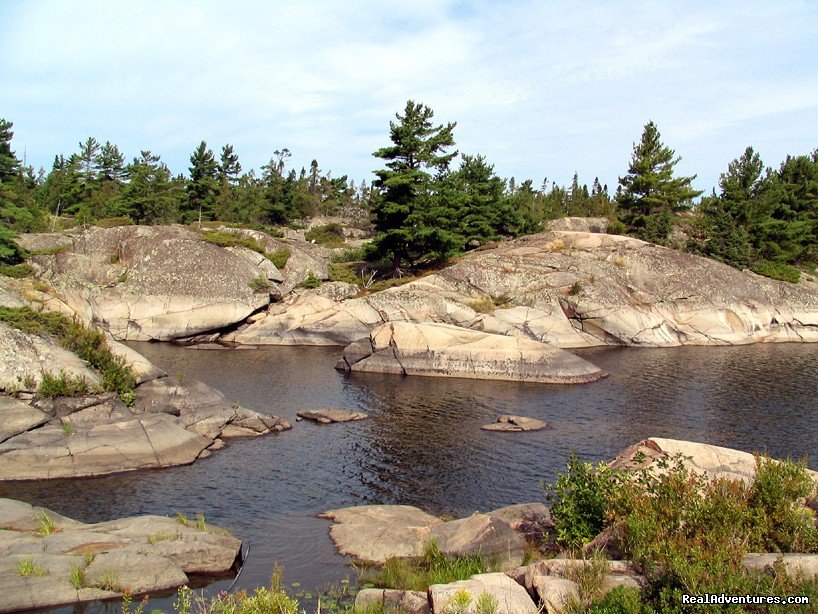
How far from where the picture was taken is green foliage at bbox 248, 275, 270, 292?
199ft

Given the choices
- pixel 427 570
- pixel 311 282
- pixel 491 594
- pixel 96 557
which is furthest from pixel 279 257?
pixel 491 594

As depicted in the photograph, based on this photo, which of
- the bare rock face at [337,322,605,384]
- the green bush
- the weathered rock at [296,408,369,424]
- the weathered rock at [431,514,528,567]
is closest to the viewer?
the weathered rock at [431,514,528,567]

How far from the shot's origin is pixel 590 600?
10719 mm

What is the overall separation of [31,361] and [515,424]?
72.9 feet

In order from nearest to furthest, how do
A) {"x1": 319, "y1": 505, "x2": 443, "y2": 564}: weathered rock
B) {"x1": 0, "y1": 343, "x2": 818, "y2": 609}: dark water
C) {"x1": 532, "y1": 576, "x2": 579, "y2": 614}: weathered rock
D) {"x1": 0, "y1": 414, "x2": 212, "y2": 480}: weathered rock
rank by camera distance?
{"x1": 532, "y1": 576, "x2": 579, "y2": 614}: weathered rock
{"x1": 319, "y1": 505, "x2": 443, "y2": 564}: weathered rock
{"x1": 0, "y1": 343, "x2": 818, "y2": 609}: dark water
{"x1": 0, "y1": 414, "x2": 212, "y2": 480}: weathered rock

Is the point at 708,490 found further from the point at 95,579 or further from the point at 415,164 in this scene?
the point at 415,164

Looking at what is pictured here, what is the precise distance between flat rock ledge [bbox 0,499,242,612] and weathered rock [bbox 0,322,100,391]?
8.06m

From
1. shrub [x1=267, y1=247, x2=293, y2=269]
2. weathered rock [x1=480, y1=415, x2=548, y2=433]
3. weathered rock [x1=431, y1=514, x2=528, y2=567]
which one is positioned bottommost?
weathered rock [x1=480, y1=415, x2=548, y2=433]

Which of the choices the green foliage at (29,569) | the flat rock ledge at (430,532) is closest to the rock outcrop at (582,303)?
the flat rock ledge at (430,532)

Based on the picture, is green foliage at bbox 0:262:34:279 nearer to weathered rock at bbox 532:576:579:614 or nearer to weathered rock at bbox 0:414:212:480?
weathered rock at bbox 0:414:212:480

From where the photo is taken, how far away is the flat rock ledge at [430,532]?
16547mm

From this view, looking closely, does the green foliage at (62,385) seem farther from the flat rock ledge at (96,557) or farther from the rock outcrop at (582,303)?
the rock outcrop at (582,303)

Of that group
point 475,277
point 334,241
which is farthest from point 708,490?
point 334,241

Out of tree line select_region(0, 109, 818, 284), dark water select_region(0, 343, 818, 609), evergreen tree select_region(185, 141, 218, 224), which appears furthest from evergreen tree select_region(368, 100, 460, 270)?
evergreen tree select_region(185, 141, 218, 224)
